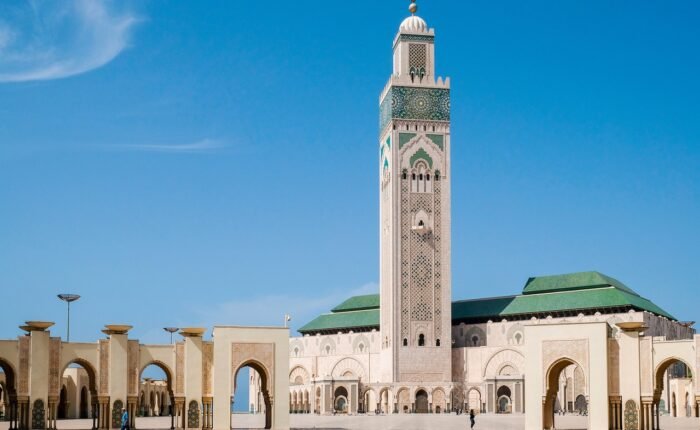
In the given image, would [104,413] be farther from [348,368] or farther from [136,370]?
[348,368]

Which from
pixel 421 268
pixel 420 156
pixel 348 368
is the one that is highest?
pixel 420 156

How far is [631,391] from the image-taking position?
88.9 ft

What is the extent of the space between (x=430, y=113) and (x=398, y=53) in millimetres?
3702

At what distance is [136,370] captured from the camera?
28.7 metres

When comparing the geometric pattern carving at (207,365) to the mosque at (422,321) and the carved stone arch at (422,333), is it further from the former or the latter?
the carved stone arch at (422,333)

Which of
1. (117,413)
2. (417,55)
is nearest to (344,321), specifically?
(417,55)

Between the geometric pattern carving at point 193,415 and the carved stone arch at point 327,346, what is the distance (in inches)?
1426

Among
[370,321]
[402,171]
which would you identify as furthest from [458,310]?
[402,171]

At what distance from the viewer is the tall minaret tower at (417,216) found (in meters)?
55.5

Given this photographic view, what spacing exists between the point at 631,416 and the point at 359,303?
39595mm

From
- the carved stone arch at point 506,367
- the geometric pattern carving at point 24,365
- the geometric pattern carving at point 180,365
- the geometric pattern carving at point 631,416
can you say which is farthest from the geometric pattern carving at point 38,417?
the carved stone arch at point 506,367

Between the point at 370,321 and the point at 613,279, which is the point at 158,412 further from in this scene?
the point at 613,279

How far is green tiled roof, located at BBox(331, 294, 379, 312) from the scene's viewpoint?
64812mm

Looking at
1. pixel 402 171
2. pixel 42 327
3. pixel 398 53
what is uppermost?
pixel 398 53
